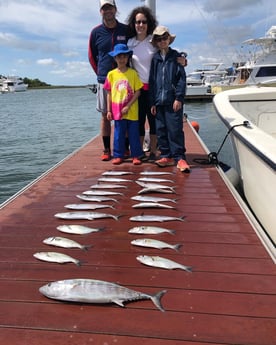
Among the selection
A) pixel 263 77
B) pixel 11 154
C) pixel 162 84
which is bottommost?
pixel 11 154

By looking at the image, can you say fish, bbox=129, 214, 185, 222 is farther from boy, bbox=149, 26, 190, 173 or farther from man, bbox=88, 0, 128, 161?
man, bbox=88, 0, 128, 161

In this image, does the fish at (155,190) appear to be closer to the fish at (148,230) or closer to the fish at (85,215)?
the fish at (85,215)

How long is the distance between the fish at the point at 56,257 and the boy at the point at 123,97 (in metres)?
2.91

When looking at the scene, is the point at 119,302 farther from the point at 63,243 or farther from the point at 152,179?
the point at 152,179

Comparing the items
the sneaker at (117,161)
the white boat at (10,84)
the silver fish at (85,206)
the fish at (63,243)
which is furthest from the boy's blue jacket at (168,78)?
the white boat at (10,84)

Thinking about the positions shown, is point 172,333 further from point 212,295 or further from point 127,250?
point 127,250

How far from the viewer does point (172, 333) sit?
201cm

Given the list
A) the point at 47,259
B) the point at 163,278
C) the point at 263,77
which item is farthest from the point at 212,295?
the point at 263,77

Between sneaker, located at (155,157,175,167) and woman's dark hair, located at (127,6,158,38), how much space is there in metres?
1.87

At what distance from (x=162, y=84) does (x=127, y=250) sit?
9.19 ft

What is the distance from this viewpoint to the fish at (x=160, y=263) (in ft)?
8.71

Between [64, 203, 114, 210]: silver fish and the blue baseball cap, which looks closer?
[64, 203, 114, 210]: silver fish

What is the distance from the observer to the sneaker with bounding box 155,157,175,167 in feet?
17.7

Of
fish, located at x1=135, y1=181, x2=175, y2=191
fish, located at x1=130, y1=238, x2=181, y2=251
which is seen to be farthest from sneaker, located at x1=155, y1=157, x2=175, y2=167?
fish, located at x1=130, y1=238, x2=181, y2=251
